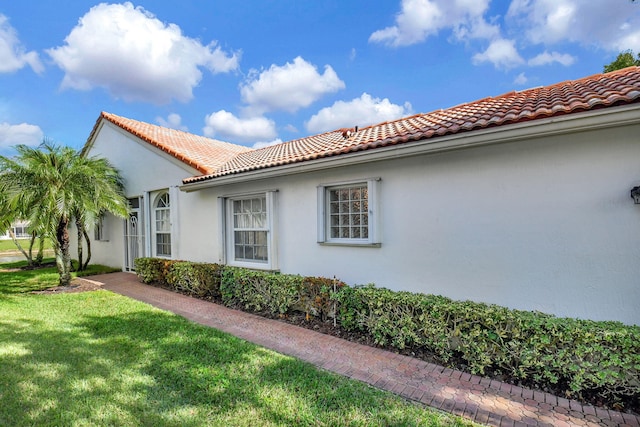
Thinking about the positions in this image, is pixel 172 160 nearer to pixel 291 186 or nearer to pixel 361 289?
pixel 291 186

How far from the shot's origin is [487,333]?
14.5ft

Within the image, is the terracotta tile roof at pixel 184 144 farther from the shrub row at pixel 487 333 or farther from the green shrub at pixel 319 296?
the shrub row at pixel 487 333

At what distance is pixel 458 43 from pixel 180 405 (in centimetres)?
1296

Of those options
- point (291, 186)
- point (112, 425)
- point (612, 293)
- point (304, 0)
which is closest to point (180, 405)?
point (112, 425)

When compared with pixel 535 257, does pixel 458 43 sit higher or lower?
higher

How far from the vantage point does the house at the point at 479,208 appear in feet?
14.1

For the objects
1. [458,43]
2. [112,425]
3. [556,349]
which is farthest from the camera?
[458,43]

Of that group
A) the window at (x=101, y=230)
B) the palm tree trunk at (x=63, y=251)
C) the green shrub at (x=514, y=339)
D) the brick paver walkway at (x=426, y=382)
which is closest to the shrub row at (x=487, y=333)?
the green shrub at (x=514, y=339)

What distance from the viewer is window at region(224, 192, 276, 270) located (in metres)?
8.38

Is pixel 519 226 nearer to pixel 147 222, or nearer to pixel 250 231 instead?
pixel 250 231

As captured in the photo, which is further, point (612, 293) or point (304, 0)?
point (304, 0)

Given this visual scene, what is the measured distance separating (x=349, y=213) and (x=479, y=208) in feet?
9.03

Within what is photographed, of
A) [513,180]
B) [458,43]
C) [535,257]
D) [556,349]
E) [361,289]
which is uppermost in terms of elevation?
[458,43]

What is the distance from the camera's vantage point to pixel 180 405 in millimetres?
3568
